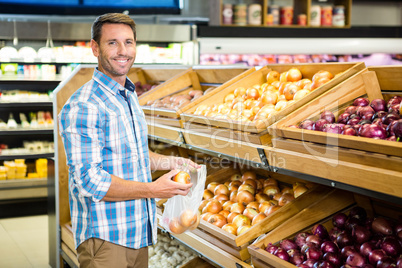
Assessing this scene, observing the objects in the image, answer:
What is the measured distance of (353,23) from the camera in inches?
327

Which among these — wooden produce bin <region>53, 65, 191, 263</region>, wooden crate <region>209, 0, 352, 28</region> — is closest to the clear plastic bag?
wooden produce bin <region>53, 65, 191, 263</region>

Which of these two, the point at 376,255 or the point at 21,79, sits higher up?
the point at 21,79

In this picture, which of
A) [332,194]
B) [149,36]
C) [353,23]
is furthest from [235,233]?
[353,23]

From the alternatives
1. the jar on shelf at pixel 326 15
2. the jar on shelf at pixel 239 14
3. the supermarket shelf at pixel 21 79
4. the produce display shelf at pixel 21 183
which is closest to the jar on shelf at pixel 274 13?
the jar on shelf at pixel 239 14

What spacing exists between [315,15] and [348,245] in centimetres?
572

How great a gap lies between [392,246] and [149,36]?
478 cm

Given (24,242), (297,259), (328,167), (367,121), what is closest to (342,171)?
(328,167)

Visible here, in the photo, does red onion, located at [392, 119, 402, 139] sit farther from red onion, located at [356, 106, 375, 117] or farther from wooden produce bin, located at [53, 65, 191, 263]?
wooden produce bin, located at [53, 65, 191, 263]

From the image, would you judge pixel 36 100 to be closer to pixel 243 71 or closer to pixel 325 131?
pixel 243 71

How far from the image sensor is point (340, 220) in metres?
2.15

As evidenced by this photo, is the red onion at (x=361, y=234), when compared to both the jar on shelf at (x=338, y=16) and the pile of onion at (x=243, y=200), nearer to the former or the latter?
the pile of onion at (x=243, y=200)

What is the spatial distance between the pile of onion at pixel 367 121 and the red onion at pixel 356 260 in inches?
19.6

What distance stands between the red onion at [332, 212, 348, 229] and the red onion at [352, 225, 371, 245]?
0.13m

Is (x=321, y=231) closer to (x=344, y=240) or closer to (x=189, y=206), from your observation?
(x=344, y=240)
